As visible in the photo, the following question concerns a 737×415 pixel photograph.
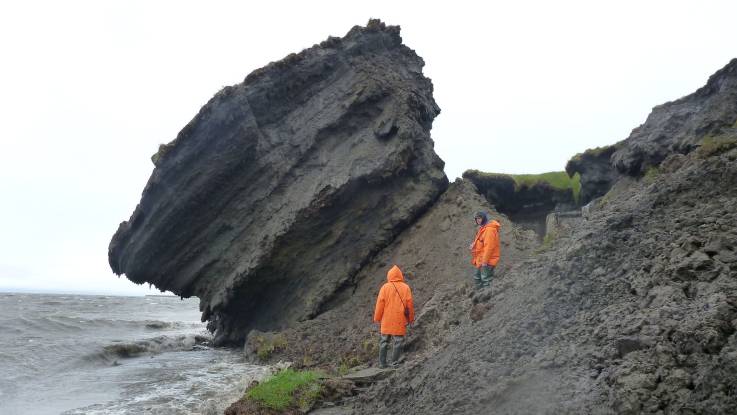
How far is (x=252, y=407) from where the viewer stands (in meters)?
8.66

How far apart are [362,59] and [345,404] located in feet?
50.3

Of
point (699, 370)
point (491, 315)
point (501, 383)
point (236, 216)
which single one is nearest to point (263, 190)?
point (236, 216)

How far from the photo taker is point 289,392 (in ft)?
29.7

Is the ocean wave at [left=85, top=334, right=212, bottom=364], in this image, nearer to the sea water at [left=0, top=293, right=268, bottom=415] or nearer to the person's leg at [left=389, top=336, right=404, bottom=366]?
the sea water at [left=0, top=293, right=268, bottom=415]

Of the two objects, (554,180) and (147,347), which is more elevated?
(554,180)

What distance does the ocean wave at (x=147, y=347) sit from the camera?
1835 centimetres

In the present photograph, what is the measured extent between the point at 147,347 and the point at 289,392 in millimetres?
13908

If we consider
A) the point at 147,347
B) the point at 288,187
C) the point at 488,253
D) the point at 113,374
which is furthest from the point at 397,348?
the point at 147,347

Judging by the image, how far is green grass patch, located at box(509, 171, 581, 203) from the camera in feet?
96.9

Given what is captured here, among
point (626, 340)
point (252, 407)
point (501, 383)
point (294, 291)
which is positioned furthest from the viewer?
point (294, 291)

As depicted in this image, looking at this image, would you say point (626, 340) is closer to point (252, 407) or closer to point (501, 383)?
point (501, 383)

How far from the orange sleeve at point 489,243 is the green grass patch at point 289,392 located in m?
4.14

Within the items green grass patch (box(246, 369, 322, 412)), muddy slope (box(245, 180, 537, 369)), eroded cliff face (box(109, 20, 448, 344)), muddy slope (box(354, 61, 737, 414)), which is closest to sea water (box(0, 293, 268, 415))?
green grass patch (box(246, 369, 322, 412))

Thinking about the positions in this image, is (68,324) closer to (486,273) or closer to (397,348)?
(397,348)
